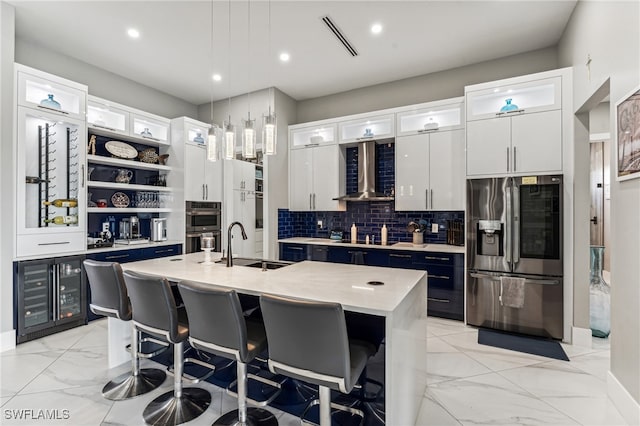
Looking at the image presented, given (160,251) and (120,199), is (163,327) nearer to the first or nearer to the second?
(160,251)

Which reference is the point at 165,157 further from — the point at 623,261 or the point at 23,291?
the point at 623,261

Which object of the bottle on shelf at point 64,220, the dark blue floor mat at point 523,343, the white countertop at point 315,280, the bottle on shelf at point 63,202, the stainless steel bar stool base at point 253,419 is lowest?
the dark blue floor mat at point 523,343

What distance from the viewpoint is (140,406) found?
7.09ft

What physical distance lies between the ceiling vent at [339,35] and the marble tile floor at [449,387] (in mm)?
3627

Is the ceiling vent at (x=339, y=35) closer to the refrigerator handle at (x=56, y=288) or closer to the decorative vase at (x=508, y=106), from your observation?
the decorative vase at (x=508, y=106)

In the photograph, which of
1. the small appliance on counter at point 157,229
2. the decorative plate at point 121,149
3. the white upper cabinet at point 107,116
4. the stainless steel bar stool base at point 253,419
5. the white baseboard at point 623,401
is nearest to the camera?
the white baseboard at point 623,401

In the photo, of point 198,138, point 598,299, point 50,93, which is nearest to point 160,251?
point 198,138

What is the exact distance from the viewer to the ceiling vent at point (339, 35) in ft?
10.9

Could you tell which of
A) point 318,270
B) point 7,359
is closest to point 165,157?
point 7,359

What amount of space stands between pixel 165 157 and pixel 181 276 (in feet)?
11.5

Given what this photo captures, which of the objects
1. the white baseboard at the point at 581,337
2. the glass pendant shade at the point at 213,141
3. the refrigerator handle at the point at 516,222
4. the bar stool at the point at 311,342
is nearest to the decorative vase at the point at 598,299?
the white baseboard at the point at 581,337

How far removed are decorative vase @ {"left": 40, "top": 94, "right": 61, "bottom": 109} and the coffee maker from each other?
68.4 inches

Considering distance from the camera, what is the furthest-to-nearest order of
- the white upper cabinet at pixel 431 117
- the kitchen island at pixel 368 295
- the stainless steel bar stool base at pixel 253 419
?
1. the white upper cabinet at pixel 431 117
2. the stainless steel bar stool base at pixel 253 419
3. the kitchen island at pixel 368 295

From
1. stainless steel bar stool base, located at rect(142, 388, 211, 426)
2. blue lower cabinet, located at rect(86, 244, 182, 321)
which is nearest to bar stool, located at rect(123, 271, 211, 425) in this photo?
stainless steel bar stool base, located at rect(142, 388, 211, 426)
